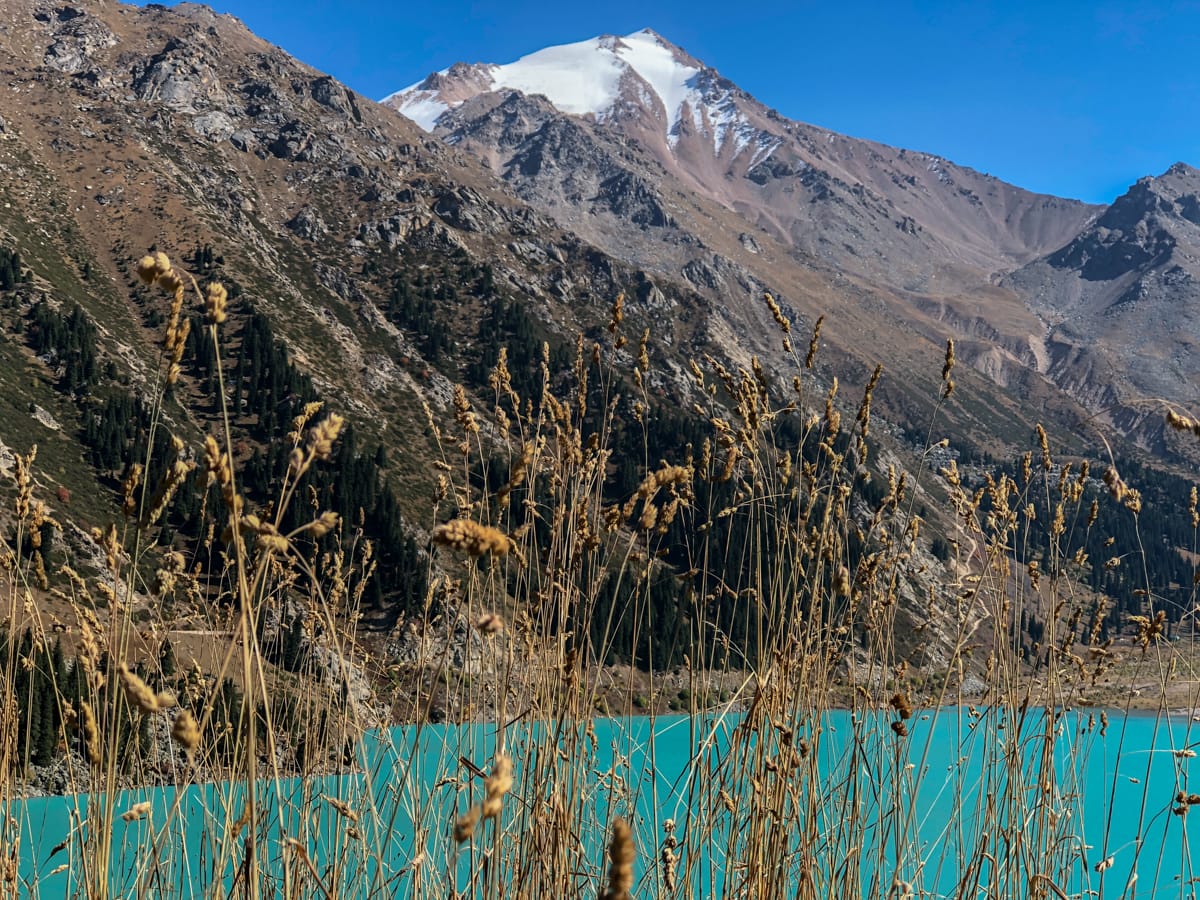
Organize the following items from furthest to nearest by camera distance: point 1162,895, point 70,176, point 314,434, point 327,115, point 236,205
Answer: point 327,115 < point 236,205 < point 70,176 < point 1162,895 < point 314,434

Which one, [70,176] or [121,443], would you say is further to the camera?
[70,176]

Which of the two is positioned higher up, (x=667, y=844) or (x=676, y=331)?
(x=676, y=331)

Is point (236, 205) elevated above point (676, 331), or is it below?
above

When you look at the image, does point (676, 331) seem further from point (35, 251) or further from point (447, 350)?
point (35, 251)

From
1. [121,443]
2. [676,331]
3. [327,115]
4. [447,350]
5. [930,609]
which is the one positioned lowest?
[930,609]

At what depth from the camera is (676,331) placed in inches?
5349

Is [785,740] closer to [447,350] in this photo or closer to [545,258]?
[447,350]

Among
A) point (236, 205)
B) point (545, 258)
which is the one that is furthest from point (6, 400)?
point (545, 258)

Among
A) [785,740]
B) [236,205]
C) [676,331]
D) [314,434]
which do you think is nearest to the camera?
[314,434]

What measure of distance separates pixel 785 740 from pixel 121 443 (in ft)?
242

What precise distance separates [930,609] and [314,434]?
9.51 ft

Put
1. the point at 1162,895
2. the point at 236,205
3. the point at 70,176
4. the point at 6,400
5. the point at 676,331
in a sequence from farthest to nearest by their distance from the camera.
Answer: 1. the point at 676,331
2. the point at 236,205
3. the point at 70,176
4. the point at 6,400
5. the point at 1162,895

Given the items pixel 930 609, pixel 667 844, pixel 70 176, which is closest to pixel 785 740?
pixel 667 844

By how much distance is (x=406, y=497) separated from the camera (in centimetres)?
7794
